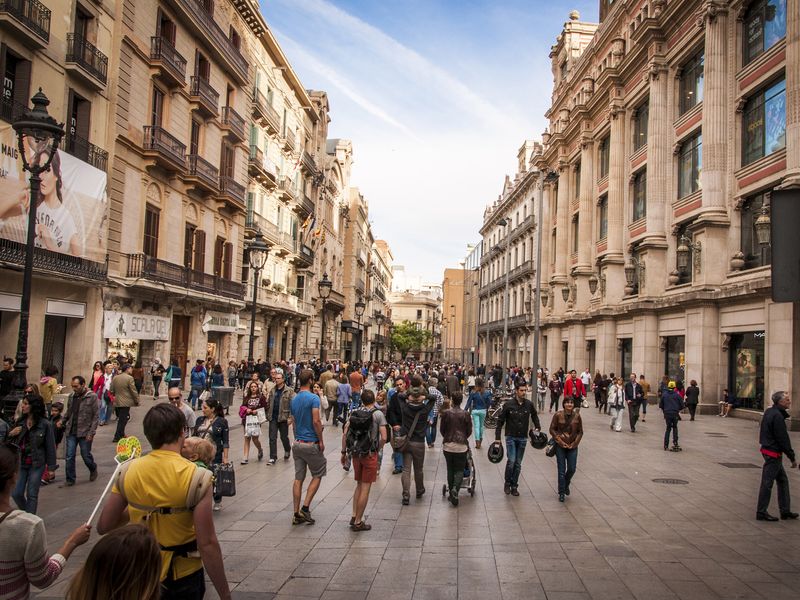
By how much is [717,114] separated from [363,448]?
23.6 meters

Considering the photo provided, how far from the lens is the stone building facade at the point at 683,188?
23547 mm

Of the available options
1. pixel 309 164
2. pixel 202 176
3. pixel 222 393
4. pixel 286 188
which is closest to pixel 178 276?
pixel 202 176

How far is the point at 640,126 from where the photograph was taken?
3653 cm

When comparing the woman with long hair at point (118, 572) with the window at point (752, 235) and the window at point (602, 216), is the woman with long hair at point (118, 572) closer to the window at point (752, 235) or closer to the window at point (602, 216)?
the window at point (752, 235)

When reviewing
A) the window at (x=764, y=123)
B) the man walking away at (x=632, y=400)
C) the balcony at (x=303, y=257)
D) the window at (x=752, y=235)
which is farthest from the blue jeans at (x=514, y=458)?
the balcony at (x=303, y=257)

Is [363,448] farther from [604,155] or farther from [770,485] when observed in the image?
[604,155]

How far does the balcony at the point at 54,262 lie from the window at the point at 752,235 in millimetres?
22039

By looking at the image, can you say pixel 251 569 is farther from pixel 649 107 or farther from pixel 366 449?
pixel 649 107

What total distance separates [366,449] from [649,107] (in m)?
29.6

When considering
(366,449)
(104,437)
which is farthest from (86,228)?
(366,449)

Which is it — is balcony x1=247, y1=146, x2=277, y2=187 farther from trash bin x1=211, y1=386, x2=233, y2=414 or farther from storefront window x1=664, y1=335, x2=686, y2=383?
storefront window x1=664, y1=335, x2=686, y2=383

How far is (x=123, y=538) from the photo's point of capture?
97.3 inches

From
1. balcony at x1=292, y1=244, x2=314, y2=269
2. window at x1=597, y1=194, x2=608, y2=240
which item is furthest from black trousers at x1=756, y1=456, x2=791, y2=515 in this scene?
balcony at x1=292, y1=244, x2=314, y2=269

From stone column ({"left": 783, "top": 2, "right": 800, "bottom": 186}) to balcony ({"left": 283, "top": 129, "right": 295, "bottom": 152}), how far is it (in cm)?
2826
